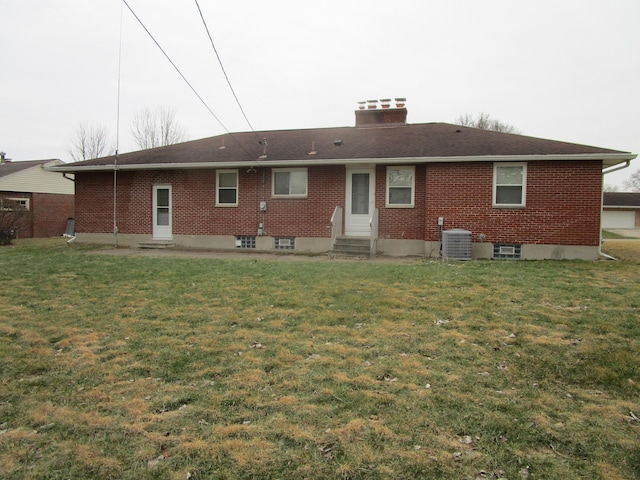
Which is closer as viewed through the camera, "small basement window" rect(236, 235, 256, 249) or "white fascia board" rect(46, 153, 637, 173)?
"white fascia board" rect(46, 153, 637, 173)

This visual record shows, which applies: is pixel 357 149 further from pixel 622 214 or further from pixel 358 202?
pixel 622 214

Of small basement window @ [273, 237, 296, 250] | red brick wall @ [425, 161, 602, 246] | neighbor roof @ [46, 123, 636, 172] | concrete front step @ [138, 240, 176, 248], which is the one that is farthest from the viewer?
concrete front step @ [138, 240, 176, 248]

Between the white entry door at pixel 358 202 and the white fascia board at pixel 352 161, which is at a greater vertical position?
the white fascia board at pixel 352 161

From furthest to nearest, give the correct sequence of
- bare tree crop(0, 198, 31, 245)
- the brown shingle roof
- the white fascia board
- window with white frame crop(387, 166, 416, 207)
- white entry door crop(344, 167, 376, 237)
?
bare tree crop(0, 198, 31, 245)
white entry door crop(344, 167, 376, 237)
window with white frame crop(387, 166, 416, 207)
the brown shingle roof
the white fascia board

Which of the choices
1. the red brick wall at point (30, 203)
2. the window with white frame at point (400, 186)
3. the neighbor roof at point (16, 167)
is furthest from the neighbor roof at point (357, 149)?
the neighbor roof at point (16, 167)

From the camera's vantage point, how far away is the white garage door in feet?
137

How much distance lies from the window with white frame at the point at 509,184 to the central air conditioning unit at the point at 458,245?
155 centimetres

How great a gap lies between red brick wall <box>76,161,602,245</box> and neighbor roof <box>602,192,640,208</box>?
123 feet

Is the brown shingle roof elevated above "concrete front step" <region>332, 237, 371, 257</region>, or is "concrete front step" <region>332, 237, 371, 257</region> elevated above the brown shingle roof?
the brown shingle roof

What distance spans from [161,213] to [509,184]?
39.0 feet

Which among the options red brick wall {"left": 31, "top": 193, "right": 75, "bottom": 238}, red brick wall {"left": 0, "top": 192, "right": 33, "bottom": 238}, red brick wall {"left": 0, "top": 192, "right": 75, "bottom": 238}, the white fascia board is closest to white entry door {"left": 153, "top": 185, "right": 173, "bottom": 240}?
the white fascia board

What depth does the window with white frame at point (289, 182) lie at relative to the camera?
14.3 metres

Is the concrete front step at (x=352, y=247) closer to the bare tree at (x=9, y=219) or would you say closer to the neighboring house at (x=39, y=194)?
the bare tree at (x=9, y=219)

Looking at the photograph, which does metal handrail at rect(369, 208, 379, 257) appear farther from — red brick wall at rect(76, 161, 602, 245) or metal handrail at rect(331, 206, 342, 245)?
metal handrail at rect(331, 206, 342, 245)
